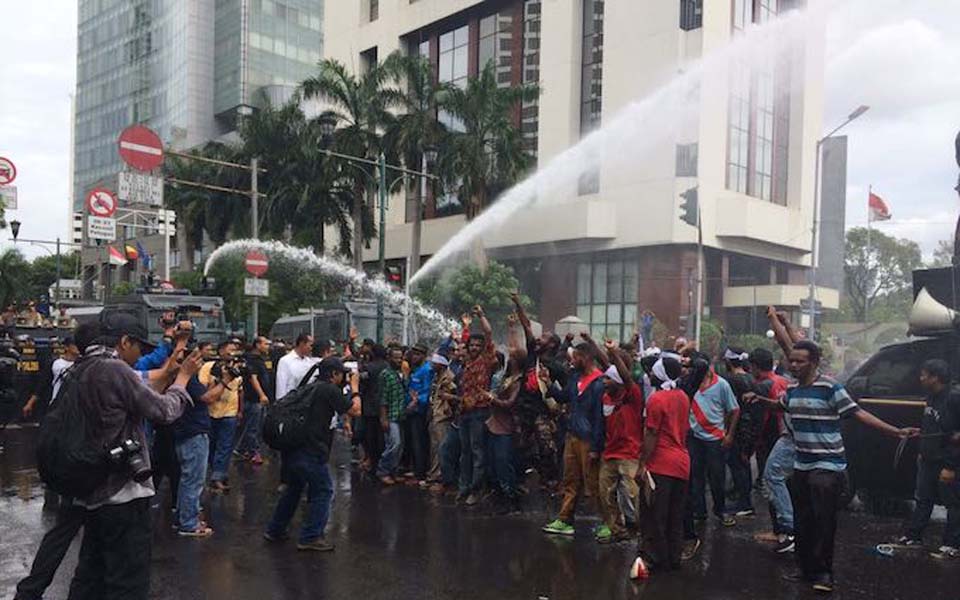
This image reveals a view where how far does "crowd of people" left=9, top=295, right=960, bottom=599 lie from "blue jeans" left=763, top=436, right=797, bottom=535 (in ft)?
0.05

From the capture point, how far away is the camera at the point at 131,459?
4.36m

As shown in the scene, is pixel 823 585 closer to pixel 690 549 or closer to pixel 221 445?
pixel 690 549

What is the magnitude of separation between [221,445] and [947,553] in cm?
753

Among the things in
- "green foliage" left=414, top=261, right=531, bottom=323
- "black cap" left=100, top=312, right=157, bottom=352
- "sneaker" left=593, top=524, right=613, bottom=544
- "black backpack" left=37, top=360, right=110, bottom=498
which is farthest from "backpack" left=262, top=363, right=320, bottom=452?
"green foliage" left=414, top=261, right=531, bottom=323

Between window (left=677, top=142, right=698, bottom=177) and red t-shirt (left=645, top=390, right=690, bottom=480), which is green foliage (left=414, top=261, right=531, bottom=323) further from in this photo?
red t-shirt (left=645, top=390, right=690, bottom=480)

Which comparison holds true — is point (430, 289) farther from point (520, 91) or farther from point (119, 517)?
point (119, 517)

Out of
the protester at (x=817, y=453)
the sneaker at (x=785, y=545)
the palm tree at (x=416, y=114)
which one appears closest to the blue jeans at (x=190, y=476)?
the protester at (x=817, y=453)

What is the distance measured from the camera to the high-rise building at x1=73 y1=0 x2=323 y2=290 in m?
78.4

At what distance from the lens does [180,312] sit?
1728 cm

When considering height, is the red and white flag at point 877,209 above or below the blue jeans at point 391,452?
above

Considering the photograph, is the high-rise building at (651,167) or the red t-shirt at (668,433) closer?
the red t-shirt at (668,433)

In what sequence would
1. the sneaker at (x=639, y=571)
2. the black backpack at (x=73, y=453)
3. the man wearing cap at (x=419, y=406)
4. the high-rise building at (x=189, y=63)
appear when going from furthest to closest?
1. the high-rise building at (x=189, y=63)
2. the man wearing cap at (x=419, y=406)
3. the sneaker at (x=639, y=571)
4. the black backpack at (x=73, y=453)

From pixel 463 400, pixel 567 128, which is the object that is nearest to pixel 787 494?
pixel 463 400

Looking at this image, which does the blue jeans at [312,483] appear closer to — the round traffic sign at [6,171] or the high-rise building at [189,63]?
the round traffic sign at [6,171]
